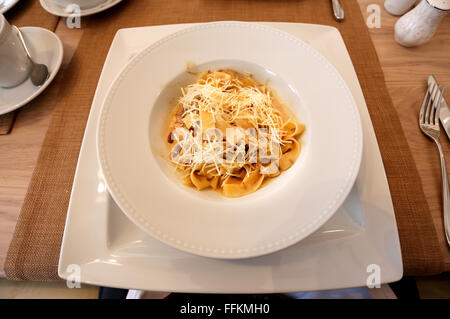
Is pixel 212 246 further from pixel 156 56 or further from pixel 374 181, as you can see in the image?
pixel 156 56

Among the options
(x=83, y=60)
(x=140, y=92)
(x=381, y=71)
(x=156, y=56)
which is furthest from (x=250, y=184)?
(x=83, y=60)

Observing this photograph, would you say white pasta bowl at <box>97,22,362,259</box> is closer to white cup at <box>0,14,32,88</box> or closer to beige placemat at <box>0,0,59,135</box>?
white cup at <box>0,14,32,88</box>

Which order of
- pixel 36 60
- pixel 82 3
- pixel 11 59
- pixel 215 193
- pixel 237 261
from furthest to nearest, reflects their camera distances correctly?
pixel 82 3 < pixel 36 60 < pixel 11 59 < pixel 215 193 < pixel 237 261

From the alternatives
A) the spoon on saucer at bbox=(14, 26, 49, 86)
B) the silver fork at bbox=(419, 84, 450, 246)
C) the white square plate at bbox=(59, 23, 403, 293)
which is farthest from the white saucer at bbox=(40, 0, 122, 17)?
the silver fork at bbox=(419, 84, 450, 246)

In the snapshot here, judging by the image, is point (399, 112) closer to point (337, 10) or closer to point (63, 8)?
point (337, 10)

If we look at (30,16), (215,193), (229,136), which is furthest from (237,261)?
(30,16)
